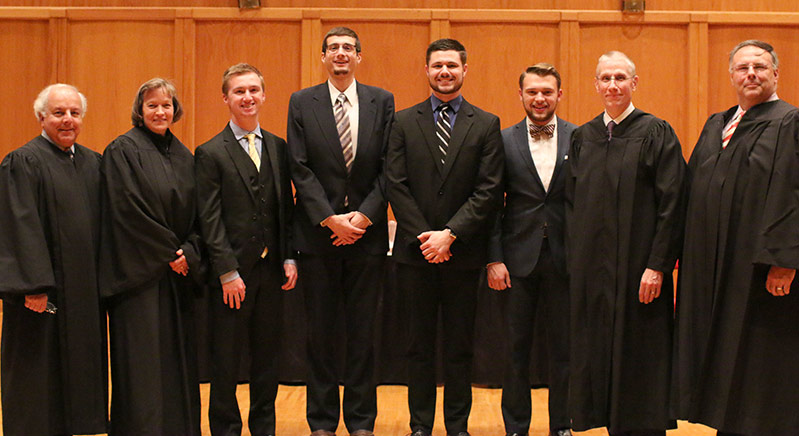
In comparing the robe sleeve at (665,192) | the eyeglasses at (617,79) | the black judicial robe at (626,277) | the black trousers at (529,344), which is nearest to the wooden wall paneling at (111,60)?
the black trousers at (529,344)

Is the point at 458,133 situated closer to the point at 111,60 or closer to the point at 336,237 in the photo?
the point at 336,237

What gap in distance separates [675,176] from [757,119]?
403mm

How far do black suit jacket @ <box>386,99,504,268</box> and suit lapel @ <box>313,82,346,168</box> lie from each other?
251 mm

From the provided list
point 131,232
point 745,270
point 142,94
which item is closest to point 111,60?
point 142,94

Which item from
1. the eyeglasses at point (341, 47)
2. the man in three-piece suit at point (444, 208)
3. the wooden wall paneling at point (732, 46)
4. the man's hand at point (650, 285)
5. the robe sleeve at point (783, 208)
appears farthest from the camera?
the wooden wall paneling at point (732, 46)

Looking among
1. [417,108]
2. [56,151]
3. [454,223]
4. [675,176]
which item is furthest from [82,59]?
[675,176]

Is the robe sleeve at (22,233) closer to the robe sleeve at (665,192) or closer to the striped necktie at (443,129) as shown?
the striped necktie at (443,129)

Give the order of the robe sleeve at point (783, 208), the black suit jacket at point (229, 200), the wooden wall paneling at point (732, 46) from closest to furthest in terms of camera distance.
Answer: the robe sleeve at point (783, 208)
the black suit jacket at point (229, 200)
the wooden wall paneling at point (732, 46)

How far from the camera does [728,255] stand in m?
3.07

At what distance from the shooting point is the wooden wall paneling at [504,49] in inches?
243

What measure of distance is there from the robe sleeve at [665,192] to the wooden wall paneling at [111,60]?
4275 millimetres

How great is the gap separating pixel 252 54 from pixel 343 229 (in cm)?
325

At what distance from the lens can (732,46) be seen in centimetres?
621

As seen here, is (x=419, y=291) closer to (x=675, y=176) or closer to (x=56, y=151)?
(x=675, y=176)
